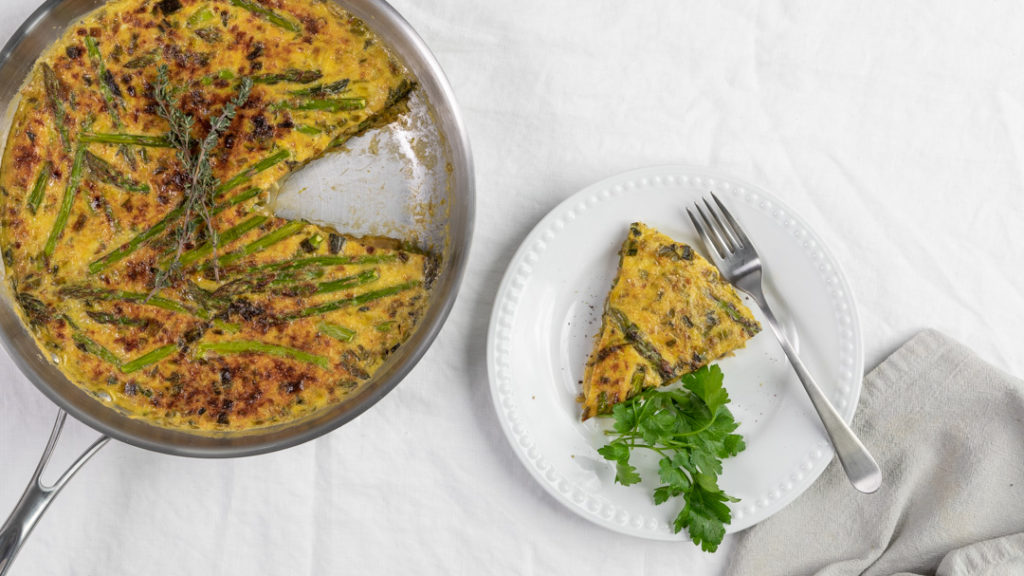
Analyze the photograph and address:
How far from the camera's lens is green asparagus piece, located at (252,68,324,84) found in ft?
8.57

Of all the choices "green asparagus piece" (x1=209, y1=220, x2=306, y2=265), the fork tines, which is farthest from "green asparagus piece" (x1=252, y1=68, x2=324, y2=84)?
the fork tines

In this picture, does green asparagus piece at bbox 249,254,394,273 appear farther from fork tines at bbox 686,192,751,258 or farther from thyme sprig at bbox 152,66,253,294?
fork tines at bbox 686,192,751,258

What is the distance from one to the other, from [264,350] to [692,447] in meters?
1.62

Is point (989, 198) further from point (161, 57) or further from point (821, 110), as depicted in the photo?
point (161, 57)

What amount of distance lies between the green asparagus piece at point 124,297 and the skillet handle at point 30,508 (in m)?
0.46

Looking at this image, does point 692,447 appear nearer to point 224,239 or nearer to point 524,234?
point 524,234

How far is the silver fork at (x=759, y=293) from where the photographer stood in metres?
2.81

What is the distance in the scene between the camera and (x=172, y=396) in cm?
262

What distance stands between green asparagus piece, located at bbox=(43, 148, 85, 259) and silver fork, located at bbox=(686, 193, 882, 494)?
7.36 feet

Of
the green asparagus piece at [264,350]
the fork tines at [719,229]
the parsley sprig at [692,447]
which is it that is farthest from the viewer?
the fork tines at [719,229]

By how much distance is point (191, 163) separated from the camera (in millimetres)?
2576

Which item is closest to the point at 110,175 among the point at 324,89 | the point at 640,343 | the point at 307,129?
the point at 307,129

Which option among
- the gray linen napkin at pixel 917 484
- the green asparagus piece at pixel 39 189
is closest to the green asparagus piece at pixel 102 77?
the green asparagus piece at pixel 39 189

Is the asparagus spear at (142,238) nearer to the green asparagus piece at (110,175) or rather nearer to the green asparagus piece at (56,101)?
the green asparagus piece at (110,175)
